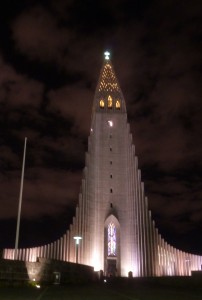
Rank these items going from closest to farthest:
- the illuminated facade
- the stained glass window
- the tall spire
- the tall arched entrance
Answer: the illuminated facade, the tall arched entrance, the stained glass window, the tall spire

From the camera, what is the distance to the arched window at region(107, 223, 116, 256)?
44781mm

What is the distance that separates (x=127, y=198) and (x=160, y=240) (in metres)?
7.46

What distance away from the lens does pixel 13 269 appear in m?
17.6

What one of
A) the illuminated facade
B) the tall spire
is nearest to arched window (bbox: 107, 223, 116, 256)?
the illuminated facade

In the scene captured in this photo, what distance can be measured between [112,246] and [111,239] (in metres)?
0.95

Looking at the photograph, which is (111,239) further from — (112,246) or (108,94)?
(108,94)

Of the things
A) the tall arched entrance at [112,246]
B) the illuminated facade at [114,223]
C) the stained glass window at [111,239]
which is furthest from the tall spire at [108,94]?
the stained glass window at [111,239]

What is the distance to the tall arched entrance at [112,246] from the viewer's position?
1727 inches

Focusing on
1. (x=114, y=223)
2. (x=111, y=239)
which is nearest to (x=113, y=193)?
(x=114, y=223)

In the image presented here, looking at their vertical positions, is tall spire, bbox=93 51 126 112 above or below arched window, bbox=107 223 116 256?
above

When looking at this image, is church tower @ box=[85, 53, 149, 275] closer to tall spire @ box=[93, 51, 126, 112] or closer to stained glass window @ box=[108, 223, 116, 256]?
stained glass window @ box=[108, 223, 116, 256]

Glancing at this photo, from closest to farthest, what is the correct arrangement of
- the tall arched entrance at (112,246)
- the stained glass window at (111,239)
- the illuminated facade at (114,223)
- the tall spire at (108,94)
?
the illuminated facade at (114,223) < the tall arched entrance at (112,246) < the stained glass window at (111,239) < the tall spire at (108,94)

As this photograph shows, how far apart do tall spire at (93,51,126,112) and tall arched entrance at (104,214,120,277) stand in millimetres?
17833

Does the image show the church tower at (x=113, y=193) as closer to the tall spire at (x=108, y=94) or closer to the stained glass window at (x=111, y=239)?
the stained glass window at (x=111, y=239)
